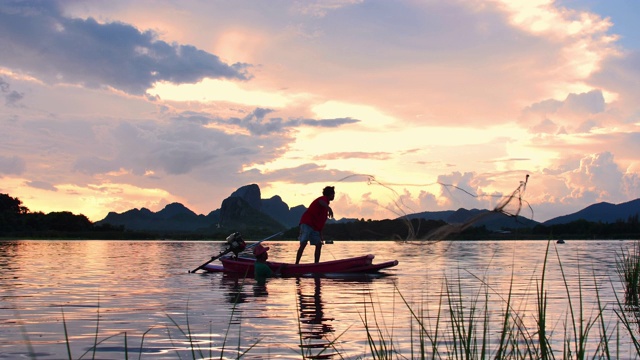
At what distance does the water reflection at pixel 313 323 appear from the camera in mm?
7071

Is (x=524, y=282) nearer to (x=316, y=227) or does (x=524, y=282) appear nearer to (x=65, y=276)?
(x=316, y=227)

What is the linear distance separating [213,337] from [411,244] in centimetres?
443

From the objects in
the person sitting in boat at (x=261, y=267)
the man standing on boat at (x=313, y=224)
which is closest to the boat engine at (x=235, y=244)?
the person sitting in boat at (x=261, y=267)

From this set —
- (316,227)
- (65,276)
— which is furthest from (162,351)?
(65,276)

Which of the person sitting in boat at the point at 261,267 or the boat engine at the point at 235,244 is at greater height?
the boat engine at the point at 235,244

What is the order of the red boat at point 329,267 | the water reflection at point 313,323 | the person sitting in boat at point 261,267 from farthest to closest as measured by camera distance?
the red boat at point 329,267
the person sitting in boat at point 261,267
the water reflection at point 313,323

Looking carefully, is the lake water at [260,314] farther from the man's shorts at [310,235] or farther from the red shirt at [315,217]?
the red shirt at [315,217]

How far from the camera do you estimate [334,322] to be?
9.62 meters

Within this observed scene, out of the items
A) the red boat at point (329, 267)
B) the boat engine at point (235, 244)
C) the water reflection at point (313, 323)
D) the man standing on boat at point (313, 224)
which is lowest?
the water reflection at point (313, 323)

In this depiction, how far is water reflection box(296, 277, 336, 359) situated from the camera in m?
7.07

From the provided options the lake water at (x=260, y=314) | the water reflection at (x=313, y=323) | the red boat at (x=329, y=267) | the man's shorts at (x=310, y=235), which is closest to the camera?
the water reflection at (x=313, y=323)

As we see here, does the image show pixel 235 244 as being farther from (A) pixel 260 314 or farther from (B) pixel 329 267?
(A) pixel 260 314

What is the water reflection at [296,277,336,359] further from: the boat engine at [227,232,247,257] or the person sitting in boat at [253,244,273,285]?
the boat engine at [227,232,247,257]

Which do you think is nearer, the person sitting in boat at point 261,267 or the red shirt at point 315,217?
the person sitting in boat at point 261,267
